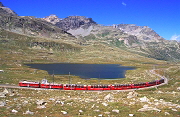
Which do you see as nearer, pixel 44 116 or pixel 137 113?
pixel 44 116

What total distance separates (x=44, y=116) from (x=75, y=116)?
4.51m

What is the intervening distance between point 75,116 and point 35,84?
159 feet

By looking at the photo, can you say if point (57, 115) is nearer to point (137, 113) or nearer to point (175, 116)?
point (137, 113)

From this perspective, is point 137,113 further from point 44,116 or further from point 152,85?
point 152,85

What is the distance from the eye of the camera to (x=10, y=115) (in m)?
24.5

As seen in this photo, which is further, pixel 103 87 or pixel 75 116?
pixel 103 87

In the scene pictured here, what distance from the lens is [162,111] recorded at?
2812 centimetres

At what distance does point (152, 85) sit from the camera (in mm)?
87625

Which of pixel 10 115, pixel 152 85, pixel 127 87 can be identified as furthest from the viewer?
pixel 152 85

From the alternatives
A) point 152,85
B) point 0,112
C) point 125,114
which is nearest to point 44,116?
point 0,112

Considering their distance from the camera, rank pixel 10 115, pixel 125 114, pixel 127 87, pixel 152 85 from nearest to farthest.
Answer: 1. pixel 10 115
2. pixel 125 114
3. pixel 127 87
4. pixel 152 85

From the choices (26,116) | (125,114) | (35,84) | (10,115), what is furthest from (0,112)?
Result: (35,84)

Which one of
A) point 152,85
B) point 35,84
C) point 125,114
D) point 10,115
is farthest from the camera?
point 152,85

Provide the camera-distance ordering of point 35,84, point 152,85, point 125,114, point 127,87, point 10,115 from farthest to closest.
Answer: point 152,85 < point 127,87 < point 35,84 < point 125,114 < point 10,115
